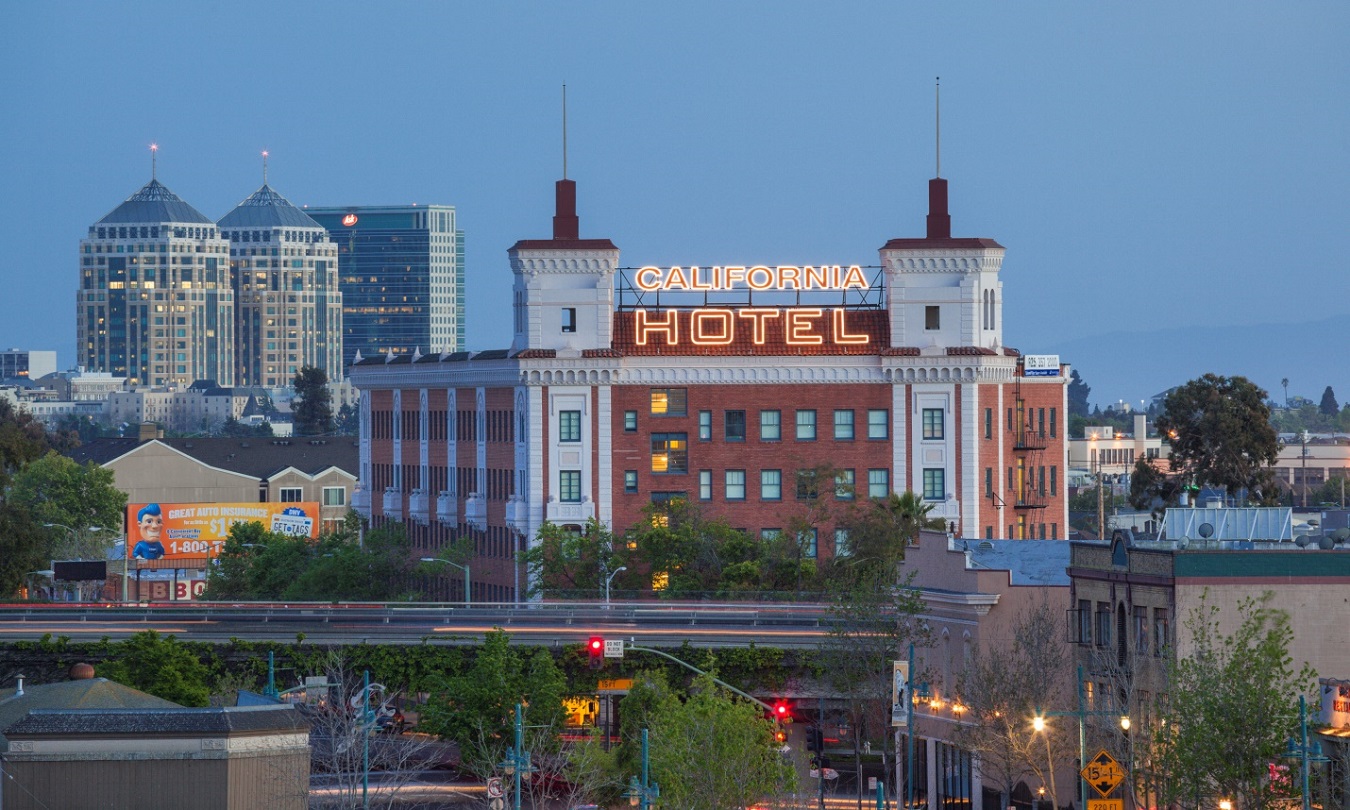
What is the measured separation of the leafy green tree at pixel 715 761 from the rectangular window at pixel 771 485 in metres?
68.1

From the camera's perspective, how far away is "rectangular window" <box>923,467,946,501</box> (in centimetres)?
15762

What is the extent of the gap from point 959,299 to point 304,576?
41741mm

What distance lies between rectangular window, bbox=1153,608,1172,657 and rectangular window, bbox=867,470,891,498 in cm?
7319

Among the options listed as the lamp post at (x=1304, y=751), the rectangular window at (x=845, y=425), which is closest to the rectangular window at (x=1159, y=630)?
the lamp post at (x=1304, y=751)

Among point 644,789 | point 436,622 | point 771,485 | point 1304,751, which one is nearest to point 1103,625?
point 644,789

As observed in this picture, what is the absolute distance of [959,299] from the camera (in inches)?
6265

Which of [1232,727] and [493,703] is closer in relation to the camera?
[1232,727]

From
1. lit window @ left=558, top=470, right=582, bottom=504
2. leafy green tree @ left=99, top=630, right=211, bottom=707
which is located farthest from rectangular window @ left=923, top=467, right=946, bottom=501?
leafy green tree @ left=99, top=630, right=211, bottom=707

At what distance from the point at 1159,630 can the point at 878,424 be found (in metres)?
74.9

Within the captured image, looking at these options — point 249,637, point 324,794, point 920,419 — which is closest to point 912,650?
point 324,794

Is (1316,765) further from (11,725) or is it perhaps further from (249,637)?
(249,637)

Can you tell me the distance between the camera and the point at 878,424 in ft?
520

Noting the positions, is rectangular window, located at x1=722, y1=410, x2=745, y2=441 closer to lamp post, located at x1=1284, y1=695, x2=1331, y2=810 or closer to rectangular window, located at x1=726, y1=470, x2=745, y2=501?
rectangular window, located at x1=726, y1=470, x2=745, y2=501

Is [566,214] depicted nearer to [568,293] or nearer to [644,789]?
[568,293]
